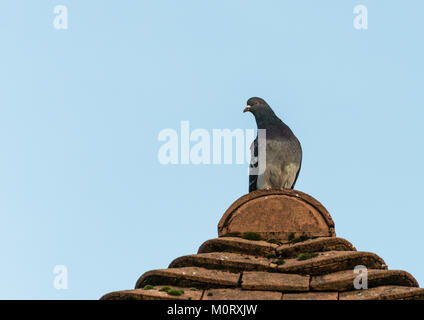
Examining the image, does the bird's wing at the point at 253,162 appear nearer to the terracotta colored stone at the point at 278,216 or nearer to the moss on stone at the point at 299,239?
the terracotta colored stone at the point at 278,216

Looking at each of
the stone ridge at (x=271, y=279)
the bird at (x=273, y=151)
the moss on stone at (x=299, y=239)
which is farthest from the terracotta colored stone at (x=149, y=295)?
the bird at (x=273, y=151)

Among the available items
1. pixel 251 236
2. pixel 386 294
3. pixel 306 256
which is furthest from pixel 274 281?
pixel 251 236

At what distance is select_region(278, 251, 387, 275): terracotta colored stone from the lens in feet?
15.7

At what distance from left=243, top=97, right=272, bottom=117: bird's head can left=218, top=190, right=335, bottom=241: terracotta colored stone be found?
2.77 metres

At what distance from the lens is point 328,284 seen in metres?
4.50

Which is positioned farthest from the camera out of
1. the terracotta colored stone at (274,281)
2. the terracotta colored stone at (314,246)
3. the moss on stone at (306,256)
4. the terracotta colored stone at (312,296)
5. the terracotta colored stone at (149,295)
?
the terracotta colored stone at (314,246)

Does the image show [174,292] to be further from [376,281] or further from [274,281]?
[376,281]

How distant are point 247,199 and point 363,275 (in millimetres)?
1710

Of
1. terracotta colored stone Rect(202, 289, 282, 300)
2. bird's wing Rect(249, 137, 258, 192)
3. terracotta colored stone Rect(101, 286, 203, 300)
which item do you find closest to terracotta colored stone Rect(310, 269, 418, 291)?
terracotta colored stone Rect(202, 289, 282, 300)

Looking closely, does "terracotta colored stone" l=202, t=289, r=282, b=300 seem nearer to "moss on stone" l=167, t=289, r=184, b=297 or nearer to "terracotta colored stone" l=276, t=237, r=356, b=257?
"moss on stone" l=167, t=289, r=184, b=297

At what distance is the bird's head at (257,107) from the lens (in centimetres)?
881
